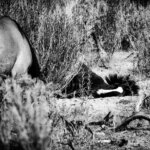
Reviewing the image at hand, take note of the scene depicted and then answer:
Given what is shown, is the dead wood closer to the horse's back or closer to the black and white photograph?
the black and white photograph

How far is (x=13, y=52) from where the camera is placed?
7.20 feet

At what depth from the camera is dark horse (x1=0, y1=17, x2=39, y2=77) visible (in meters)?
2.17

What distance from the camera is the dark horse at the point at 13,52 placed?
2166 millimetres

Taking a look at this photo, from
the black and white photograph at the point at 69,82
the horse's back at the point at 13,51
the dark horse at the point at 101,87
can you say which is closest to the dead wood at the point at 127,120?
the black and white photograph at the point at 69,82

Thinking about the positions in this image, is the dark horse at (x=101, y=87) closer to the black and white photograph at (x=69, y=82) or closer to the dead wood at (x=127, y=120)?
the black and white photograph at (x=69, y=82)

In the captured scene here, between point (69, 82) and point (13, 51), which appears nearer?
point (13, 51)

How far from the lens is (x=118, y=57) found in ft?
16.1

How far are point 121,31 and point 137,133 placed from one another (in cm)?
336

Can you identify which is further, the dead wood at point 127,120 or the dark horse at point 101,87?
the dark horse at point 101,87

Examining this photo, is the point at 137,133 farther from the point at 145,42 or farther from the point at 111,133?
the point at 145,42

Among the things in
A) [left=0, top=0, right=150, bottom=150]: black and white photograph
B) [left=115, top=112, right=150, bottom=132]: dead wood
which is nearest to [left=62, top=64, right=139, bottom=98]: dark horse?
[left=0, top=0, right=150, bottom=150]: black and white photograph

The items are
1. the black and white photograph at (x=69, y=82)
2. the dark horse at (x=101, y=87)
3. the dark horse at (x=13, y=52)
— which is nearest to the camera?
the black and white photograph at (x=69, y=82)

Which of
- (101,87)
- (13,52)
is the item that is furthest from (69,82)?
(13,52)

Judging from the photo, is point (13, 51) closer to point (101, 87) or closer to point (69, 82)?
point (69, 82)
